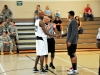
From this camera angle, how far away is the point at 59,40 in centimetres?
1741

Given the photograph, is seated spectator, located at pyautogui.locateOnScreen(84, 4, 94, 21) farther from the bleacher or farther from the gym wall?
the gym wall

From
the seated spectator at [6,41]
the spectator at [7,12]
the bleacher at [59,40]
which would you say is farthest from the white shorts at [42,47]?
the spectator at [7,12]

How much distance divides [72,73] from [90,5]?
47.8 ft

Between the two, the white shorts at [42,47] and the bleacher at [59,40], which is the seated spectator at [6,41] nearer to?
the bleacher at [59,40]

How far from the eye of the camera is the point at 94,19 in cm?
2072

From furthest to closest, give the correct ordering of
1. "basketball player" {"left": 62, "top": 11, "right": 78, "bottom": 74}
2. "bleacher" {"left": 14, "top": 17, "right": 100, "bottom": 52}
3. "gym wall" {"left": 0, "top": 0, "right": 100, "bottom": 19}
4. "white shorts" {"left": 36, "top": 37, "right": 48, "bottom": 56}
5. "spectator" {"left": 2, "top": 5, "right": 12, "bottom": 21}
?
1. "gym wall" {"left": 0, "top": 0, "right": 100, "bottom": 19}
2. "spectator" {"left": 2, "top": 5, "right": 12, "bottom": 21}
3. "bleacher" {"left": 14, "top": 17, "right": 100, "bottom": 52}
4. "white shorts" {"left": 36, "top": 37, "right": 48, "bottom": 56}
5. "basketball player" {"left": 62, "top": 11, "right": 78, "bottom": 74}

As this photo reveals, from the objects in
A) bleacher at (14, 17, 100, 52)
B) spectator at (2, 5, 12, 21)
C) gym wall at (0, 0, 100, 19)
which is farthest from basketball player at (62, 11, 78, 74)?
gym wall at (0, 0, 100, 19)

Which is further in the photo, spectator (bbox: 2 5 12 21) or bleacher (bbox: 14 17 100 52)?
spectator (bbox: 2 5 12 21)

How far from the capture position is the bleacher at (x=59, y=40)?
659 inches

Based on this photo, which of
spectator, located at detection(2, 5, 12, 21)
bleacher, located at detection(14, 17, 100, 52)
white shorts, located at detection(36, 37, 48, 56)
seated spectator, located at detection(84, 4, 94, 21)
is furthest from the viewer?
seated spectator, located at detection(84, 4, 94, 21)

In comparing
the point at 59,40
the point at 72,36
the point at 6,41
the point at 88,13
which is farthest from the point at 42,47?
the point at 88,13

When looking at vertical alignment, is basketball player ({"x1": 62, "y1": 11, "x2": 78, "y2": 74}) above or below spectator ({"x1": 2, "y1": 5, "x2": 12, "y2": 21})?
below

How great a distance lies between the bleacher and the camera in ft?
55.0

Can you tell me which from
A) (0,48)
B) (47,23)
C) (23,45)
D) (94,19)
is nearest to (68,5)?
(94,19)
